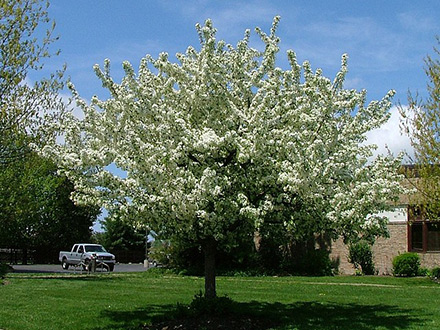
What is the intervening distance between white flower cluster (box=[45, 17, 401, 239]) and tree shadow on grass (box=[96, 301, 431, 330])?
1864 millimetres

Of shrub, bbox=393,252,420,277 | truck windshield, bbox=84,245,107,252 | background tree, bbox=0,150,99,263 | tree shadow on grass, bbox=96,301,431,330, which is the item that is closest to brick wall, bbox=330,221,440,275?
shrub, bbox=393,252,420,277

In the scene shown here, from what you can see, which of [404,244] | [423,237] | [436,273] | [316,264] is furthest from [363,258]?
[436,273]

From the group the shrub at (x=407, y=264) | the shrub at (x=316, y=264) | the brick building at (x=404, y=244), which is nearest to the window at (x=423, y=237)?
the brick building at (x=404, y=244)

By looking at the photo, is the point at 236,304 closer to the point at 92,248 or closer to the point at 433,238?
the point at 433,238

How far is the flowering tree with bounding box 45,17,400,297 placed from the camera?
1017 centimetres

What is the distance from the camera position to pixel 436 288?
2019 centimetres

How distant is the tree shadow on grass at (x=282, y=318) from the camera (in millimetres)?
11289

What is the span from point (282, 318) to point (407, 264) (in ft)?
51.1

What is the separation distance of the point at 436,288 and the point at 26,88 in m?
15.0

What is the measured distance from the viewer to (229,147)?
10.4 m

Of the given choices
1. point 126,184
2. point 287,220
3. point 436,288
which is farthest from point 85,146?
point 436,288

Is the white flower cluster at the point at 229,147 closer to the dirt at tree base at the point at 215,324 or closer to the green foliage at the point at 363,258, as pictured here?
the dirt at tree base at the point at 215,324

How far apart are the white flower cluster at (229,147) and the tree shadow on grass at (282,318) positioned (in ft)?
6.12

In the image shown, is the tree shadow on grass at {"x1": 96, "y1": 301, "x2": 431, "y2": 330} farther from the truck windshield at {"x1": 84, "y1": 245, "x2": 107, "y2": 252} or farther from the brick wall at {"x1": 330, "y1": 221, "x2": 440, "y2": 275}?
the truck windshield at {"x1": 84, "y1": 245, "x2": 107, "y2": 252}
